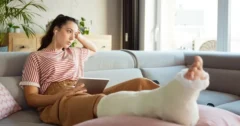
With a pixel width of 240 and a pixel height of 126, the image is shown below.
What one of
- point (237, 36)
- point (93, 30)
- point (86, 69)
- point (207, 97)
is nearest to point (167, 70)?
point (207, 97)

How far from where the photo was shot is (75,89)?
1.73 metres

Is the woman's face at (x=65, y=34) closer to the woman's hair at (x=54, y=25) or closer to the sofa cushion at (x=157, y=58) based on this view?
the woman's hair at (x=54, y=25)

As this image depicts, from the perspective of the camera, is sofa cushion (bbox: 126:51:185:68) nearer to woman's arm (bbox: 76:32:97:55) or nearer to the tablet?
woman's arm (bbox: 76:32:97:55)

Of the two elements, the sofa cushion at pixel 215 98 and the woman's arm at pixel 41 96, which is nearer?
the woman's arm at pixel 41 96

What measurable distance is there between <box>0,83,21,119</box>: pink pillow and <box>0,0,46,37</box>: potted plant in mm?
1519

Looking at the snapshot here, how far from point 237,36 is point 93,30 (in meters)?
1.74

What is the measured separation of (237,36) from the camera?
10.6ft

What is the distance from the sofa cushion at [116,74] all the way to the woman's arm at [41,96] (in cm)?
42

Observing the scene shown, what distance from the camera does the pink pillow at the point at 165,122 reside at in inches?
45.9

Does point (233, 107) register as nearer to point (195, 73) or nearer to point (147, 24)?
point (195, 73)

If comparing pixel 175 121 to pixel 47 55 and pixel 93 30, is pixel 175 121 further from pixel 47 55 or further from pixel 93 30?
pixel 93 30

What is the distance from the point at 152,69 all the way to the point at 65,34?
859 mm

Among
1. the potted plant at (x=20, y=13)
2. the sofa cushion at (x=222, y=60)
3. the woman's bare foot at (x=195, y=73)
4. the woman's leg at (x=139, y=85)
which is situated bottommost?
the woman's leg at (x=139, y=85)

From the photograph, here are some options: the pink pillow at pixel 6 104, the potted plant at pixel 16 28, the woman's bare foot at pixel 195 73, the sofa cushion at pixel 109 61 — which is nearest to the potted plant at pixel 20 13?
the potted plant at pixel 16 28
